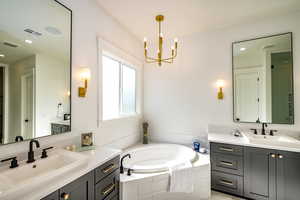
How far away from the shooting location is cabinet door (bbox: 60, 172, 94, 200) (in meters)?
0.96

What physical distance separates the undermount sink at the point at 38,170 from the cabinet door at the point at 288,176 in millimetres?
2376

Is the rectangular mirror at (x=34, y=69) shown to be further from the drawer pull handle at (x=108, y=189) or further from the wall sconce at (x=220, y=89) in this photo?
the wall sconce at (x=220, y=89)

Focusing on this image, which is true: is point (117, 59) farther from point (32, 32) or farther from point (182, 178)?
point (182, 178)

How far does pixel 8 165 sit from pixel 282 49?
12.2ft

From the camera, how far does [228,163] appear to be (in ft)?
6.98

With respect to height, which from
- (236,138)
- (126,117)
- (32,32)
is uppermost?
(32,32)

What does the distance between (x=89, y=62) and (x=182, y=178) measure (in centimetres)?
201

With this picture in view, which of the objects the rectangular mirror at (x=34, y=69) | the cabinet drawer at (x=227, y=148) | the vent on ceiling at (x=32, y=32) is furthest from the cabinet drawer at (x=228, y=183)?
the vent on ceiling at (x=32, y=32)

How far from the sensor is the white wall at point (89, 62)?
65.0 inches

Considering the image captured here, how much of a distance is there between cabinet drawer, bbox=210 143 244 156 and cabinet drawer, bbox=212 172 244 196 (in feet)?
1.14

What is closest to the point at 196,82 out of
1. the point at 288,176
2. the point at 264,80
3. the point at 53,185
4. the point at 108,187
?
the point at 264,80

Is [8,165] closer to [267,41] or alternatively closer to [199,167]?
[199,167]

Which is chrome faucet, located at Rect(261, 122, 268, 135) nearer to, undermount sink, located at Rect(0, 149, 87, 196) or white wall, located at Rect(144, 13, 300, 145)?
white wall, located at Rect(144, 13, 300, 145)

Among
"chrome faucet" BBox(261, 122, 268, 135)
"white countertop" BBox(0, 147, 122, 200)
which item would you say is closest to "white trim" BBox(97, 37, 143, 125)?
"white countertop" BBox(0, 147, 122, 200)
